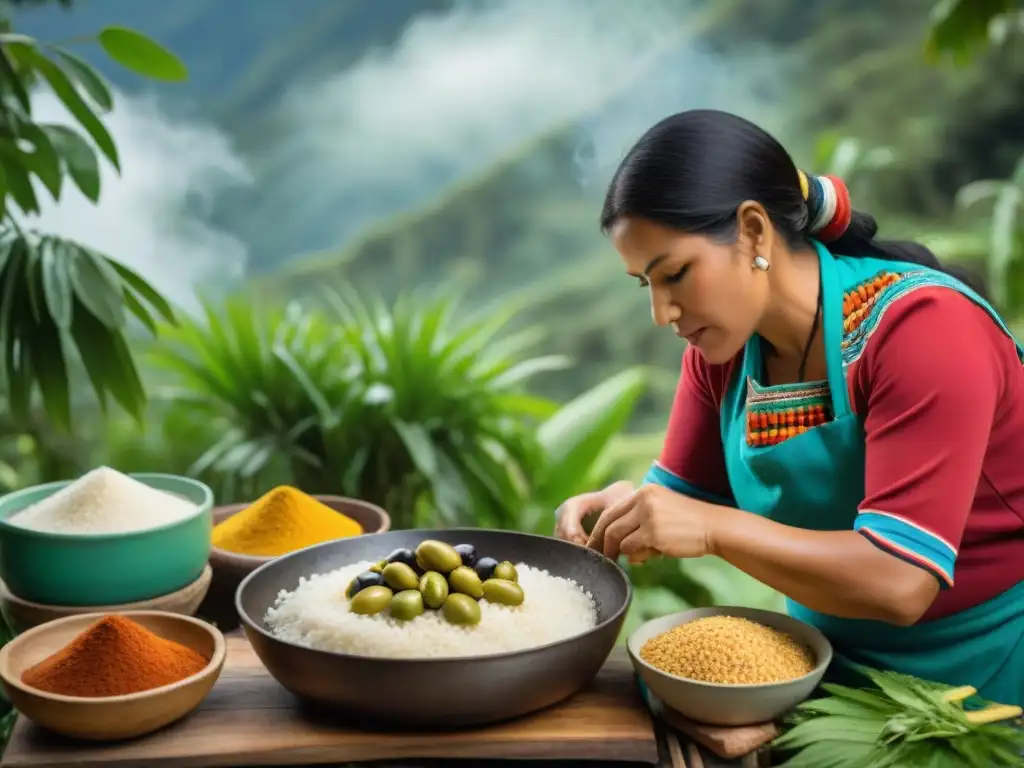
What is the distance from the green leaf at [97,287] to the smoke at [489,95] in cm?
384

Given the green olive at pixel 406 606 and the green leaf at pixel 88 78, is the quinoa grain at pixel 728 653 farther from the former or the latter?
the green leaf at pixel 88 78

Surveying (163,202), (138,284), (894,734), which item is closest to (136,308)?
(138,284)

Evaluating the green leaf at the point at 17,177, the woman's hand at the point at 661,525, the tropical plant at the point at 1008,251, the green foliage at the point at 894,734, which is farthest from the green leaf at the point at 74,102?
the tropical plant at the point at 1008,251

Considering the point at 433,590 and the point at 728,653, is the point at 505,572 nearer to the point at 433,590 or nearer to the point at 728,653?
the point at 433,590

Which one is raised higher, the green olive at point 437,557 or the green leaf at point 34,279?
the green leaf at point 34,279

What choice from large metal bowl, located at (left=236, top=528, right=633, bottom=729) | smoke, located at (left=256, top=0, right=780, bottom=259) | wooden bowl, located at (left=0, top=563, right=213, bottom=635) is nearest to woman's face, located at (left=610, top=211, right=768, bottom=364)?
large metal bowl, located at (left=236, top=528, right=633, bottom=729)

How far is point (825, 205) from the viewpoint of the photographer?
141 cm

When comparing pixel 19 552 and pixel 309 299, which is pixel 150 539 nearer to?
pixel 19 552

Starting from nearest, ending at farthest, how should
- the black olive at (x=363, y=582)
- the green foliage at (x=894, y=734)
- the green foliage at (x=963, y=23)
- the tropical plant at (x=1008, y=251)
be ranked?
1. the green foliage at (x=894, y=734)
2. the black olive at (x=363, y=582)
3. the green foliage at (x=963, y=23)
4. the tropical plant at (x=1008, y=251)

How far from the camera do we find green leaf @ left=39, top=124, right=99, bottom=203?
201cm

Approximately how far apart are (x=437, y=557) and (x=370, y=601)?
0.10m

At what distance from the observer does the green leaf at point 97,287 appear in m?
1.85

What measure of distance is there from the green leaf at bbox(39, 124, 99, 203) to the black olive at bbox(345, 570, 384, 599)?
1.07 metres

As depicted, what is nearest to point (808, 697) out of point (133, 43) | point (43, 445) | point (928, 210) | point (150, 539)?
point (150, 539)
